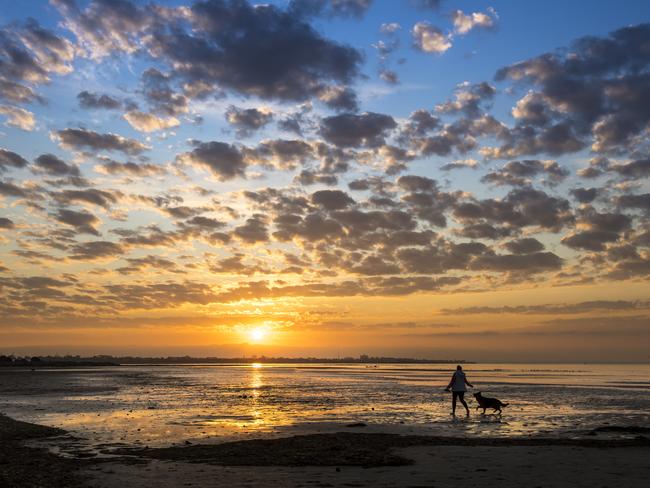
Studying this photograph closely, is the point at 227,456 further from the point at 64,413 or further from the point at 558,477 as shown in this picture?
the point at 64,413

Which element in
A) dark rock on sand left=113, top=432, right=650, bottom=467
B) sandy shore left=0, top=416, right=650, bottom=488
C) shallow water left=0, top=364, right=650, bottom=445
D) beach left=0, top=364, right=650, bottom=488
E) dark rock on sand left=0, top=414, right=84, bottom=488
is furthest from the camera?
shallow water left=0, top=364, right=650, bottom=445

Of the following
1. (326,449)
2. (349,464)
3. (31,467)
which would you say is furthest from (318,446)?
(31,467)

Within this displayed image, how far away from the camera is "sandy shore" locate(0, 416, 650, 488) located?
1388cm

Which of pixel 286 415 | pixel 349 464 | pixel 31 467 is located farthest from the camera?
pixel 286 415

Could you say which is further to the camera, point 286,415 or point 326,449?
point 286,415

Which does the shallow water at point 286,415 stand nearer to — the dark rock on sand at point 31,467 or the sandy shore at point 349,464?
the dark rock on sand at point 31,467

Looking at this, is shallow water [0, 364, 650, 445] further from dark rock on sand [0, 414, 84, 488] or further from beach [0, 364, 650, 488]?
dark rock on sand [0, 414, 84, 488]

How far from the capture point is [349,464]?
16.3 metres

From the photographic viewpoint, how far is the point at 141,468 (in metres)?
15.7

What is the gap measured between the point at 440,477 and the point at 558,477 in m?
2.83

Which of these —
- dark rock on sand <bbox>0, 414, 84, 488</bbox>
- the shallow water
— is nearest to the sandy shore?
dark rock on sand <bbox>0, 414, 84, 488</bbox>

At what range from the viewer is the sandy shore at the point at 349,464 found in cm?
1388

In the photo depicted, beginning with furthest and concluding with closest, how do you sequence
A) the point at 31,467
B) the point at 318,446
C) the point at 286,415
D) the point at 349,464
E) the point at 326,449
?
the point at 286,415 < the point at 318,446 < the point at 326,449 < the point at 349,464 < the point at 31,467

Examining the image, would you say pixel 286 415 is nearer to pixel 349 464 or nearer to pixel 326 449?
pixel 326 449
